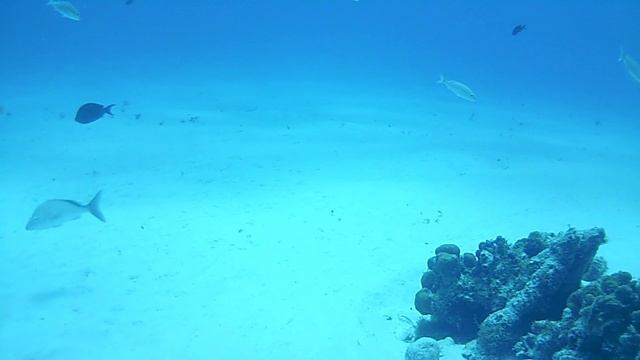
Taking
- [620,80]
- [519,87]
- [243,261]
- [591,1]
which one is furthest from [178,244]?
[591,1]

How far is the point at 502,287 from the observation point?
20.4 ft

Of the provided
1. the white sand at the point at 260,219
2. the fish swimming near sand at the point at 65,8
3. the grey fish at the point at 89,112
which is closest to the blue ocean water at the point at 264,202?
the white sand at the point at 260,219

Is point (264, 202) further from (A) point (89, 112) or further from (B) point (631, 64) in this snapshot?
(B) point (631, 64)

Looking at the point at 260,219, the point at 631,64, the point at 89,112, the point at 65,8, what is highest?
the point at 65,8

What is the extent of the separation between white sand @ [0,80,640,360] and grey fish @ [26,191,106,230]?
1.10m

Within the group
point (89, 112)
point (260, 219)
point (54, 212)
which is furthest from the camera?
point (260, 219)

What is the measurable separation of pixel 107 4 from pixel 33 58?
7387cm

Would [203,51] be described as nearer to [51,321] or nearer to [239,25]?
[239,25]

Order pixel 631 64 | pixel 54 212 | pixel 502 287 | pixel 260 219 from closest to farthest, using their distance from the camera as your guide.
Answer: pixel 502 287, pixel 54 212, pixel 260 219, pixel 631 64

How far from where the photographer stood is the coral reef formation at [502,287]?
5492mm

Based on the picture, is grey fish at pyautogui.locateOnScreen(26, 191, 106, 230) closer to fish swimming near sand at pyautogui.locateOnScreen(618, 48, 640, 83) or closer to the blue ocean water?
the blue ocean water

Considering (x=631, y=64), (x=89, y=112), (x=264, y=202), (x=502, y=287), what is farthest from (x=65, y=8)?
(x=631, y=64)

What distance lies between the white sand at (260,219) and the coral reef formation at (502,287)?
75 cm

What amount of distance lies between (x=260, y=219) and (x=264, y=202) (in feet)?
3.06
